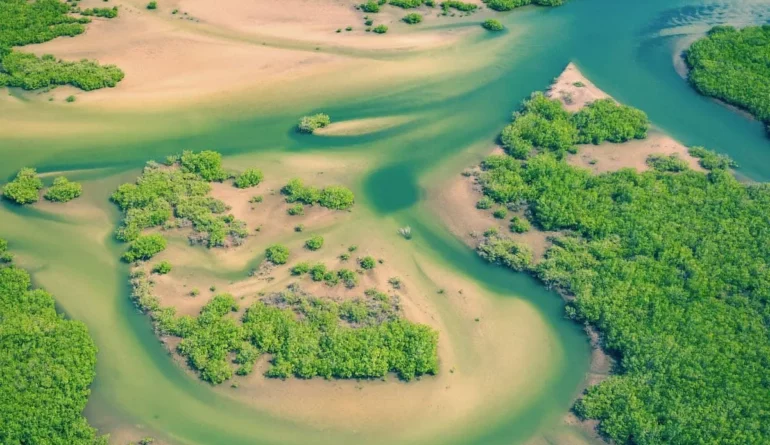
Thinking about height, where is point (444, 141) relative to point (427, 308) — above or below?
above

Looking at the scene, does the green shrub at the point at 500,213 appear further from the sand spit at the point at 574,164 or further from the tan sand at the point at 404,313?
the tan sand at the point at 404,313

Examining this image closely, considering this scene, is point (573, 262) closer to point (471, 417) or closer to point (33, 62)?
point (471, 417)

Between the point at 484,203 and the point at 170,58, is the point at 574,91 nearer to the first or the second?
the point at 484,203

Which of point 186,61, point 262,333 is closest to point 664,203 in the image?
point 262,333

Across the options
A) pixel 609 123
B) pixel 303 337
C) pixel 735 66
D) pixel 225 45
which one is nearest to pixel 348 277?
pixel 303 337

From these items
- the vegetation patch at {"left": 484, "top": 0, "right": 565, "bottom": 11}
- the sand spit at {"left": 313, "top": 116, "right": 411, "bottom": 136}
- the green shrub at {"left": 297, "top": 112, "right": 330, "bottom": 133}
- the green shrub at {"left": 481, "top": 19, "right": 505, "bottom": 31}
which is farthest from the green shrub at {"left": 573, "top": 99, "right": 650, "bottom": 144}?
the green shrub at {"left": 297, "top": 112, "right": 330, "bottom": 133}
